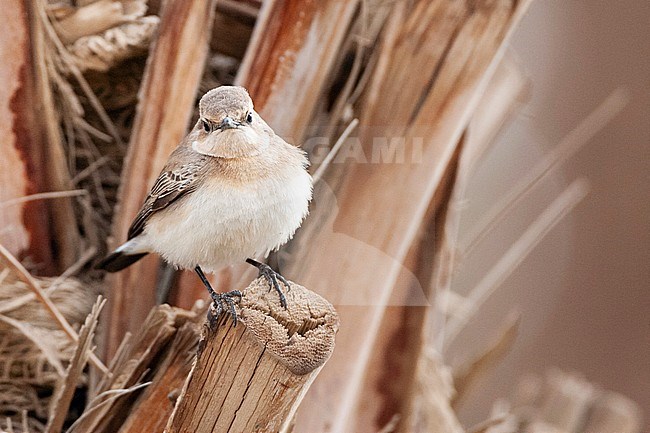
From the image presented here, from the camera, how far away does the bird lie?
1349 millimetres

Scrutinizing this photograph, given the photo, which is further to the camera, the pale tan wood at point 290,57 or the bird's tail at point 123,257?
the pale tan wood at point 290,57

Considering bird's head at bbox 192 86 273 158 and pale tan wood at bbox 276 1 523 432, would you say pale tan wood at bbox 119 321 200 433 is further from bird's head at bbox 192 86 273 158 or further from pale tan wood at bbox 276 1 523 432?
pale tan wood at bbox 276 1 523 432

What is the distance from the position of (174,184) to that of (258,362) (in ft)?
1.38

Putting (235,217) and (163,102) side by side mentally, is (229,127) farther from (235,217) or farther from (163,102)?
(163,102)

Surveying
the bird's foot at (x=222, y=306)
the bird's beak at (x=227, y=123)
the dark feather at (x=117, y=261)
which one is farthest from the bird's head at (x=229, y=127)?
the dark feather at (x=117, y=261)

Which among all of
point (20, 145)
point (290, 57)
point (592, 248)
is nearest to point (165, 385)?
point (20, 145)

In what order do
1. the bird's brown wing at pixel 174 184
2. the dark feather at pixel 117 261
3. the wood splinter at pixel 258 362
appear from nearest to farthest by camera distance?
the wood splinter at pixel 258 362
the bird's brown wing at pixel 174 184
the dark feather at pixel 117 261

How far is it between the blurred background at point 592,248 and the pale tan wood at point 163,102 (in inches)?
105

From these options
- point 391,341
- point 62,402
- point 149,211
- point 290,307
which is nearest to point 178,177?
point 149,211

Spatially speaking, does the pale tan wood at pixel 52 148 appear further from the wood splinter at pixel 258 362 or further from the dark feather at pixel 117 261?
the wood splinter at pixel 258 362

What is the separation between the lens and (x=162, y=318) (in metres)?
1.53

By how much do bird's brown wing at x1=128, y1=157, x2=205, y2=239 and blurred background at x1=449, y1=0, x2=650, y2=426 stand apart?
2.91m

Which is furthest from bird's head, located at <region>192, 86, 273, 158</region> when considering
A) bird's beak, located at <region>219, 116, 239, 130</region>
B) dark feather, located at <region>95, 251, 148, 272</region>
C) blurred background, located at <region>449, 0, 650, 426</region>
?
blurred background, located at <region>449, 0, 650, 426</region>

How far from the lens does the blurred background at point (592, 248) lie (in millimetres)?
4520
